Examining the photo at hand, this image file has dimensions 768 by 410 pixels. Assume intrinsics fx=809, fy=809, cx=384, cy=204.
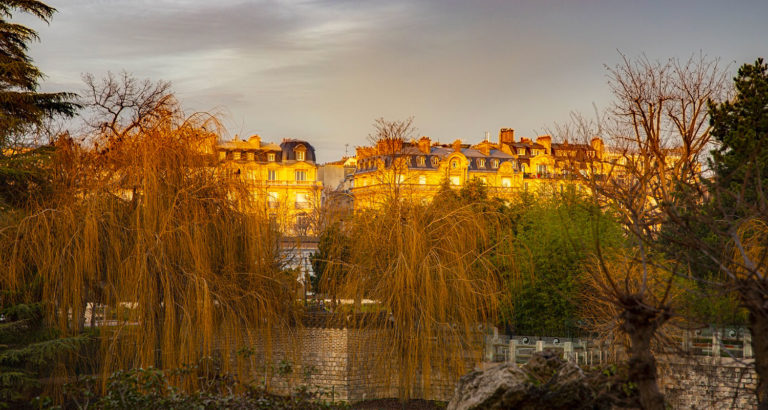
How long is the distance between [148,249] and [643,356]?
33.2 feet

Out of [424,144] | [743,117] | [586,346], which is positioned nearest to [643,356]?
[586,346]

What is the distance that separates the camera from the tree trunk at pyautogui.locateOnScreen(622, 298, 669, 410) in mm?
7207

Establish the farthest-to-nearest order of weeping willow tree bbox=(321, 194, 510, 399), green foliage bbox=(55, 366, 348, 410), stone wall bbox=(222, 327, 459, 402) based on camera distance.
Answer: stone wall bbox=(222, 327, 459, 402) → weeping willow tree bbox=(321, 194, 510, 399) → green foliage bbox=(55, 366, 348, 410)

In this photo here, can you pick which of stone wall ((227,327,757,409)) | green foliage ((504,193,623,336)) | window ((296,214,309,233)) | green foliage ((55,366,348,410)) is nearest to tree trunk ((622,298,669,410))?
green foliage ((55,366,348,410))

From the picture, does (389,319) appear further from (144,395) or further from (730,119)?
(730,119)

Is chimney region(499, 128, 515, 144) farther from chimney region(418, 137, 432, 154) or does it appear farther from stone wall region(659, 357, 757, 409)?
stone wall region(659, 357, 757, 409)

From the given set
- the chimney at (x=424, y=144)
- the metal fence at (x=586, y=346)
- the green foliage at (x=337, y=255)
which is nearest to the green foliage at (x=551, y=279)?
the metal fence at (x=586, y=346)

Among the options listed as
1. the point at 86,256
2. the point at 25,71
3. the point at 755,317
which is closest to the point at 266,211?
the point at 86,256

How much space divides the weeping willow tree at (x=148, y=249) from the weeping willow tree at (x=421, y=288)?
2.61 m

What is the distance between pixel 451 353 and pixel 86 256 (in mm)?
7763

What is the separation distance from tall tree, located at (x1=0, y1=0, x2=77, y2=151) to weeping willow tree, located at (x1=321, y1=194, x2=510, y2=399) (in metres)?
7.09

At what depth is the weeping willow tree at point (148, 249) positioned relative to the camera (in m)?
14.7

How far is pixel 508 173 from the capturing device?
57062mm

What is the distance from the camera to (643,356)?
7.24 m
